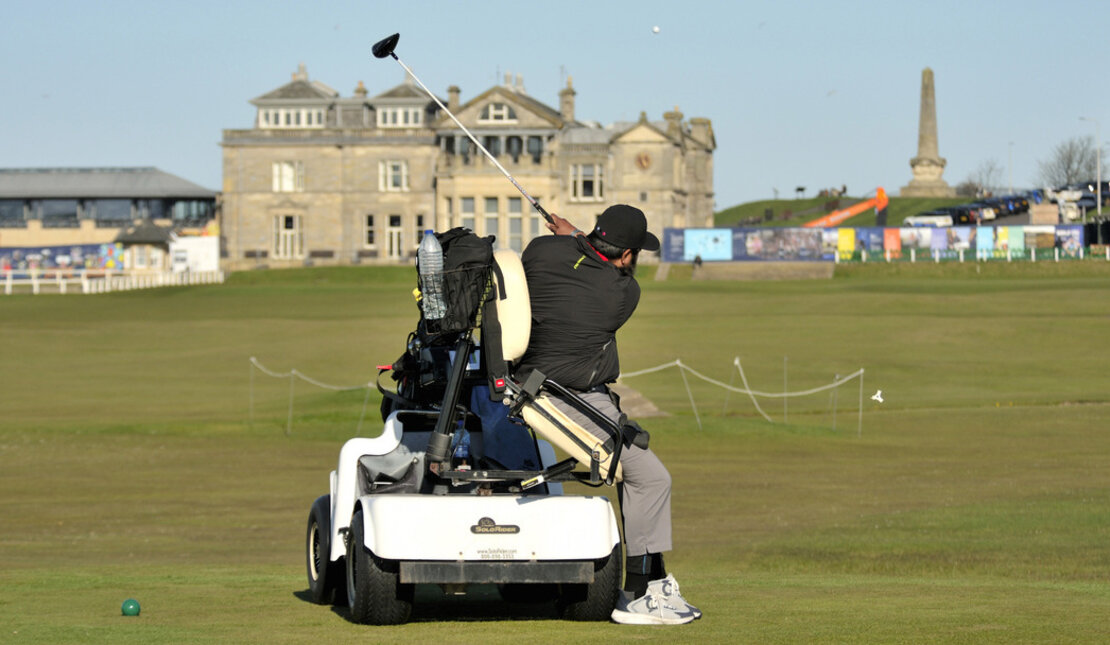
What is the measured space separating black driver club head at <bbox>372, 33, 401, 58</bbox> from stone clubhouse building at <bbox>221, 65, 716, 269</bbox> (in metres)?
89.8

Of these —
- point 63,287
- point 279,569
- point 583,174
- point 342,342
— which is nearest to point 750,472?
point 279,569

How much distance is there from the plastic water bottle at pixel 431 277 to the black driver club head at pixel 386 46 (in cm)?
217

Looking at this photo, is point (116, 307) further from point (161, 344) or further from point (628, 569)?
point (628, 569)

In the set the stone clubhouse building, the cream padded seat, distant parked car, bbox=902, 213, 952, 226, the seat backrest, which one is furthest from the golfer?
the stone clubhouse building

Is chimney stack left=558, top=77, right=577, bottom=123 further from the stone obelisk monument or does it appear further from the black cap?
the black cap

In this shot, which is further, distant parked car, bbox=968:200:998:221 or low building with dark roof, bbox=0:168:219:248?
low building with dark roof, bbox=0:168:219:248

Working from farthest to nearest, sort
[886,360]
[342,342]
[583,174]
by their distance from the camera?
[583,174] → [342,342] → [886,360]

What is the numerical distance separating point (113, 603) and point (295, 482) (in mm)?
12551

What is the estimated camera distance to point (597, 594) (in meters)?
8.33

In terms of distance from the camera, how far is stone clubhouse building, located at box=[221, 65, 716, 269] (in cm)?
10038

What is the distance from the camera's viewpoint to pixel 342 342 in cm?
5250

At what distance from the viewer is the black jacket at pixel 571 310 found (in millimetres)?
8500

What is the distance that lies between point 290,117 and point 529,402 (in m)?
102

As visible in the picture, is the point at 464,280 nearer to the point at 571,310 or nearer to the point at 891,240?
the point at 571,310
